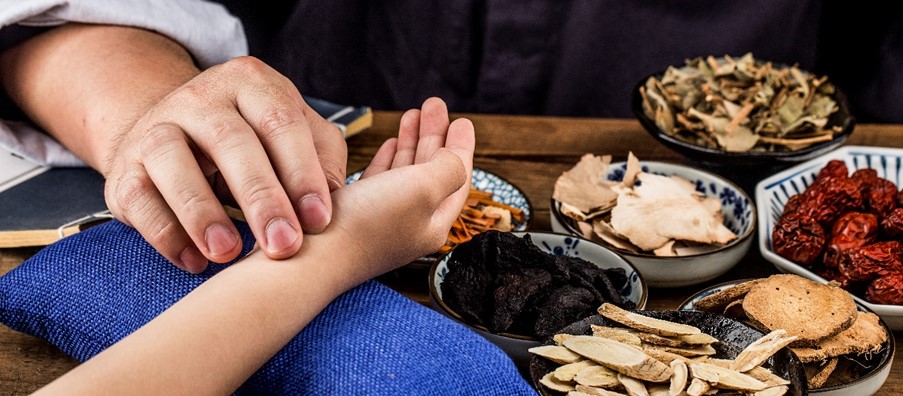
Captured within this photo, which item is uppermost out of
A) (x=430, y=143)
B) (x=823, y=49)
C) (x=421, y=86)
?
(x=430, y=143)

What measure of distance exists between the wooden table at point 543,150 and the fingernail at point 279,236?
25cm

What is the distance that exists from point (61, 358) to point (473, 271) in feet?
1.22

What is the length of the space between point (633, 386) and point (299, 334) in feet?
0.81

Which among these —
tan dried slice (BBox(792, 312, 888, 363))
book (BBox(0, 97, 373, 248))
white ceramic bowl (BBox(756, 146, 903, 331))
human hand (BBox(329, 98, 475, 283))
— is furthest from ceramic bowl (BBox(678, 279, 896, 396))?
book (BBox(0, 97, 373, 248))

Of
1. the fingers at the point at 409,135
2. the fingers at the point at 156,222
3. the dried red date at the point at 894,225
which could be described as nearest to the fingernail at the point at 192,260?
the fingers at the point at 156,222

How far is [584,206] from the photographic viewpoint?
893mm

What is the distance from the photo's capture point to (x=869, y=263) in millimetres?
753

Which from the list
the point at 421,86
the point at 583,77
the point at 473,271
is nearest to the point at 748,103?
the point at 583,77

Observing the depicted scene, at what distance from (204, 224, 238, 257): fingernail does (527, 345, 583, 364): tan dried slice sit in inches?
9.5

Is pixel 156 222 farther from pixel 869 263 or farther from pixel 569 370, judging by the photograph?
pixel 869 263

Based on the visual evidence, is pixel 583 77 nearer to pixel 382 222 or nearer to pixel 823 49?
pixel 823 49

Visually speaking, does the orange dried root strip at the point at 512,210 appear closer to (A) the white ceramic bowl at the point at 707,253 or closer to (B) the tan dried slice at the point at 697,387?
(A) the white ceramic bowl at the point at 707,253

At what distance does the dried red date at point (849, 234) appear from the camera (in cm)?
79

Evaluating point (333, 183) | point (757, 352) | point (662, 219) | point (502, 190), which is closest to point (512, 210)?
point (502, 190)
